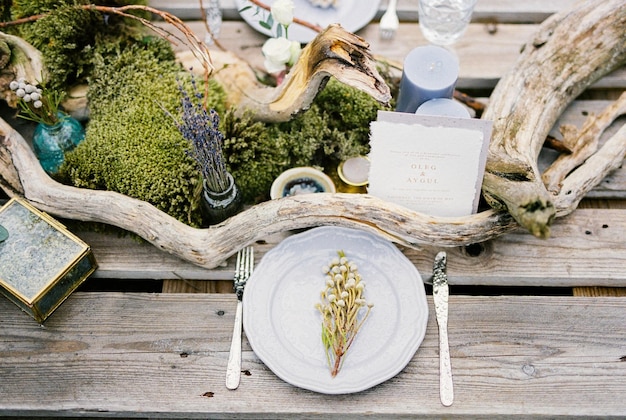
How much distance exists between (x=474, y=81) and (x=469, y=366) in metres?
0.78

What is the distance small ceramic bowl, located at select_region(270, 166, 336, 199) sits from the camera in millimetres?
1361

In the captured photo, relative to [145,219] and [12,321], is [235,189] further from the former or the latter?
[12,321]

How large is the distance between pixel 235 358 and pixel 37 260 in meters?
0.46

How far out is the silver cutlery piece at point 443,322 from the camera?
46.4 inches

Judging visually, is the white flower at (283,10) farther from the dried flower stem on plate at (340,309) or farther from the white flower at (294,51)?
the dried flower stem on plate at (340,309)

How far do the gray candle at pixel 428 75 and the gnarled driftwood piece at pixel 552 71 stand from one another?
165mm

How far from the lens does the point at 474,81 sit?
1.59 meters

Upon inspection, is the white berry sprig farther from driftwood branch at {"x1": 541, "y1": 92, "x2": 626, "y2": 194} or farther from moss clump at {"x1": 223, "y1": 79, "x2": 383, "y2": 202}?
driftwood branch at {"x1": 541, "y1": 92, "x2": 626, "y2": 194}

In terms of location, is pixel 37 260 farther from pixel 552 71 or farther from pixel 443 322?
pixel 552 71

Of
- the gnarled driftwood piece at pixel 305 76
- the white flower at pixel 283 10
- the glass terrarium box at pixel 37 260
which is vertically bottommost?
the glass terrarium box at pixel 37 260

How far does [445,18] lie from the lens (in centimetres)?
157

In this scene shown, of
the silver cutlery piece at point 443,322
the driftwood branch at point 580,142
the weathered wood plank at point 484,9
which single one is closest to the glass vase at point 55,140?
the weathered wood plank at point 484,9

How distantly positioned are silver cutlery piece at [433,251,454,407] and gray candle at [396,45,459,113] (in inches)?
14.0

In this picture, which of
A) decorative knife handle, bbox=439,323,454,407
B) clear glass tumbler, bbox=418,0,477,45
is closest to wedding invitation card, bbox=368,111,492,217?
decorative knife handle, bbox=439,323,454,407
